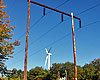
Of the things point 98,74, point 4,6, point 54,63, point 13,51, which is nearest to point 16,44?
point 13,51

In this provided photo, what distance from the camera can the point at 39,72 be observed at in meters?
129

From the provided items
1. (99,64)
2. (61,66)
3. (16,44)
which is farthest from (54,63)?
(16,44)

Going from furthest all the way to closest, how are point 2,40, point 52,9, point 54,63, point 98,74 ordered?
point 54,63, point 98,74, point 2,40, point 52,9

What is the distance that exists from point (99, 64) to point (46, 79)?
36451mm

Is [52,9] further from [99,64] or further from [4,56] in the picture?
[99,64]

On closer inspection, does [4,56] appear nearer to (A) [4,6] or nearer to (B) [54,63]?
(A) [4,6]

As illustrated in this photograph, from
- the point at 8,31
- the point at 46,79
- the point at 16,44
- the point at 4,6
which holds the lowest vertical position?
the point at 46,79

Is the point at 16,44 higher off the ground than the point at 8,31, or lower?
lower

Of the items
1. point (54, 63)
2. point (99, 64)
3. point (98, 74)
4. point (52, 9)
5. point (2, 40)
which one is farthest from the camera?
point (54, 63)

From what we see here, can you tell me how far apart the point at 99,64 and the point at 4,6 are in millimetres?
91058

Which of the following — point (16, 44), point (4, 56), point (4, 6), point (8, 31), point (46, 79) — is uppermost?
point (4, 6)

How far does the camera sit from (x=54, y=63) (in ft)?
414

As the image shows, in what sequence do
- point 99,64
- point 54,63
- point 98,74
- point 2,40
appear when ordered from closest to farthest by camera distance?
point 2,40, point 98,74, point 99,64, point 54,63

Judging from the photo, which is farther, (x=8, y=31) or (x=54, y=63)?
(x=54, y=63)
